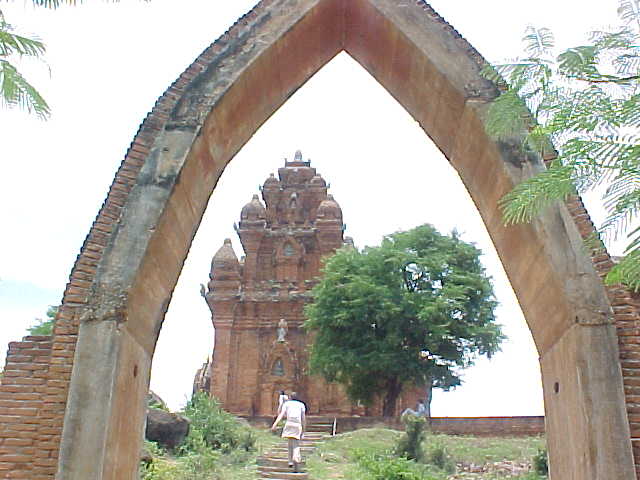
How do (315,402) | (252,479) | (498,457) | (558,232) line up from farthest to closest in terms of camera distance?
(315,402)
(498,457)
(252,479)
(558,232)

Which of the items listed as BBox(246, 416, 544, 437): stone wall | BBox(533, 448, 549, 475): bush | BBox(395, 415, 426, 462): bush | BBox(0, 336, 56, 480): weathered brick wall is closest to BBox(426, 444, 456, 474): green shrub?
BBox(395, 415, 426, 462): bush

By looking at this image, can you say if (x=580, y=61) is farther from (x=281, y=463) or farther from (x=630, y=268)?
(x=281, y=463)

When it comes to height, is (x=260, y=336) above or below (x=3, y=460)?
above

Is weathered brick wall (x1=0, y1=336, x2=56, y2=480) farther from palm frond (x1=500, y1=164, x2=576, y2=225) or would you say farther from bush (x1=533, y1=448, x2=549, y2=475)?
bush (x1=533, y1=448, x2=549, y2=475)

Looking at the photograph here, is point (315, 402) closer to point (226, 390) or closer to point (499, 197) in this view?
point (226, 390)

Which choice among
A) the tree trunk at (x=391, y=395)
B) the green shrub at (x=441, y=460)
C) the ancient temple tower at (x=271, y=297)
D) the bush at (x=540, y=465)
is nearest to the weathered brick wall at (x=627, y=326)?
the bush at (x=540, y=465)

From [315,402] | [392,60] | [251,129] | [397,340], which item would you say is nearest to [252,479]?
[251,129]

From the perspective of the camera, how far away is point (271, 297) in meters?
34.2

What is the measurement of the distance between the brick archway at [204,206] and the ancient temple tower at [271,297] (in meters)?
25.0

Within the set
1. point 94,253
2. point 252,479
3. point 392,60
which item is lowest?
point 252,479

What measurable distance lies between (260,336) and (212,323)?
236 centimetres

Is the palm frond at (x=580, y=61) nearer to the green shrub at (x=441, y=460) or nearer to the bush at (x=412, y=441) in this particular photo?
the green shrub at (x=441, y=460)

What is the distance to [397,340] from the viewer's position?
25.9 metres

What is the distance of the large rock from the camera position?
53.1ft
